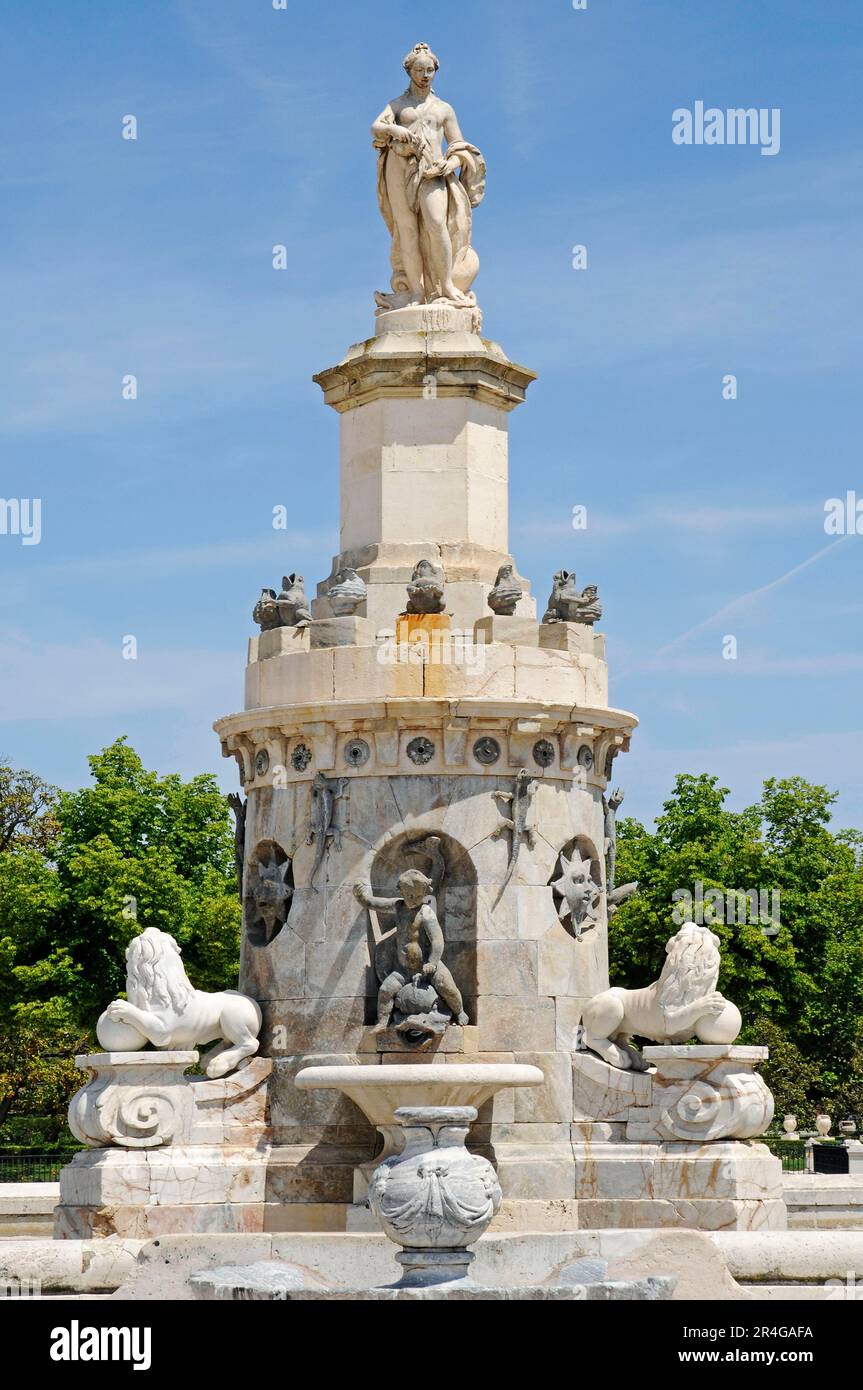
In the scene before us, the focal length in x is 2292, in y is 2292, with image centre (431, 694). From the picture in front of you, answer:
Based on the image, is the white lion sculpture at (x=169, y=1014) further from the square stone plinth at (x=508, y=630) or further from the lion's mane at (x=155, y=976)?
the square stone plinth at (x=508, y=630)

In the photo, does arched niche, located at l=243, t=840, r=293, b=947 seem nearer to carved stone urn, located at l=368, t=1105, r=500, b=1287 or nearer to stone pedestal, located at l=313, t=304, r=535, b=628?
stone pedestal, located at l=313, t=304, r=535, b=628

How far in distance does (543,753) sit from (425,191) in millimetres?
6973

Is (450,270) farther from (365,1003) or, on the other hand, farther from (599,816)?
(365,1003)

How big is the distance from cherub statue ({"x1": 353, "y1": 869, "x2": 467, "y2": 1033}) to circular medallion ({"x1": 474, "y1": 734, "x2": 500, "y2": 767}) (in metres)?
1.47

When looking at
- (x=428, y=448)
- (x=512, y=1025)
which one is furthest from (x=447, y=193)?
(x=512, y=1025)

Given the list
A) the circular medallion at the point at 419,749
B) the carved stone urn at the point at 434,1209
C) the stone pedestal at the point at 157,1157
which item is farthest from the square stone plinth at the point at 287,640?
the carved stone urn at the point at 434,1209

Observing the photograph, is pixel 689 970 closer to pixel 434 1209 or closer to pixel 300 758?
pixel 300 758

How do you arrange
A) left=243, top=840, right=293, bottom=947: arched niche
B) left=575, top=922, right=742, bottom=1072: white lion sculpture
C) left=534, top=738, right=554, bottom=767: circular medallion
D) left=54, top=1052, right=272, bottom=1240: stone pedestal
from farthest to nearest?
1. left=243, top=840, right=293, bottom=947: arched niche
2. left=534, top=738, right=554, bottom=767: circular medallion
3. left=575, top=922, right=742, bottom=1072: white lion sculpture
4. left=54, top=1052, right=272, bottom=1240: stone pedestal

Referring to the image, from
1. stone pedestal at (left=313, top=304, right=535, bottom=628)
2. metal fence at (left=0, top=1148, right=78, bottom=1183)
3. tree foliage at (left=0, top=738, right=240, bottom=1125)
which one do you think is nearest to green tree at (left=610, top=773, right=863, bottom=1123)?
tree foliage at (left=0, top=738, right=240, bottom=1125)

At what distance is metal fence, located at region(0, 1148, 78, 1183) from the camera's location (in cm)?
4134

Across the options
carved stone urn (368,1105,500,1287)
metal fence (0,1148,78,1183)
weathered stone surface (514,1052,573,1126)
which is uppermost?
weathered stone surface (514,1052,573,1126)

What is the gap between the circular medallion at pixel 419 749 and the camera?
959 inches

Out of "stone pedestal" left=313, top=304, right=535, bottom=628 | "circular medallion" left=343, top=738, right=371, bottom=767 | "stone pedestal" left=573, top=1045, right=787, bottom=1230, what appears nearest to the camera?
"stone pedestal" left=573, top=1045, right=787, bottom=1230
